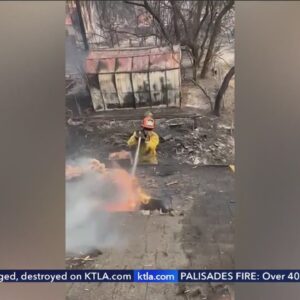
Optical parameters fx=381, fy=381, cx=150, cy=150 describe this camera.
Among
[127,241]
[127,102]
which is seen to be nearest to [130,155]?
[127,102]

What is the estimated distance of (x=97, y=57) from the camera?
1926mm

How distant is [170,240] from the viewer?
6.36 feet

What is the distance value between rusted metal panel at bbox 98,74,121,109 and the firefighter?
168mm

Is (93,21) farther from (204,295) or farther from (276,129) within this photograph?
(204,295)

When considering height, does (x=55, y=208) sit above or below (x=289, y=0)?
below

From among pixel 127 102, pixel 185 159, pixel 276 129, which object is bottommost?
pixel 185 159

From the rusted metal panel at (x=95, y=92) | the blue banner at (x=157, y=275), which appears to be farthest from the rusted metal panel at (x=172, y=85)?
the blue banner at (x=157, y=275)

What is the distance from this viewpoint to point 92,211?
6.29ft

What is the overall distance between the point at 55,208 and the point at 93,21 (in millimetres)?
960

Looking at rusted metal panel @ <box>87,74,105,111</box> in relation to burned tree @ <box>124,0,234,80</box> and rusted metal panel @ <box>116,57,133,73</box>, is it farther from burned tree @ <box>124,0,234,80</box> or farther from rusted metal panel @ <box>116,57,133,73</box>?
burned tree @ <box>124,0,234,80</box>

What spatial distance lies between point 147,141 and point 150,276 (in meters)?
0.69

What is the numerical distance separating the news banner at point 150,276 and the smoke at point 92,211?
168 millimetres

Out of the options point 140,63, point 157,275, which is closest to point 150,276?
point 157,275

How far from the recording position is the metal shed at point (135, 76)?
1.92 m
